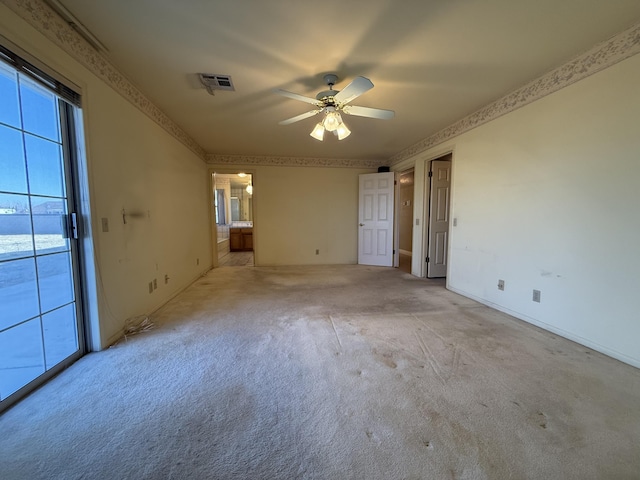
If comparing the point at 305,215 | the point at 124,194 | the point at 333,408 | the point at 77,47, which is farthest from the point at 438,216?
the point at 77,47

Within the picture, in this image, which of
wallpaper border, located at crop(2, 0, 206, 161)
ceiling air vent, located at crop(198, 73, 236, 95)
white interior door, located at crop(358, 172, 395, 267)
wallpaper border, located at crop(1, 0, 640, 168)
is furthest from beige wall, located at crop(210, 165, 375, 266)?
ceiling air vent, located at crop(198, 73, 236, 95)

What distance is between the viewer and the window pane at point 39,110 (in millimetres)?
1473

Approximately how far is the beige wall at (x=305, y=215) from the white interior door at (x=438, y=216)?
1.70 meters

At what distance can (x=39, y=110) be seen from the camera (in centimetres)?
157

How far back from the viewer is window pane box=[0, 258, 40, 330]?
135 cm

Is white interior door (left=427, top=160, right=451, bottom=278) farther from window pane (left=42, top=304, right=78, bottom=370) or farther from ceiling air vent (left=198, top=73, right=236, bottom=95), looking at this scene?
window pane (left=42, top=304, right=78, bottom=370)

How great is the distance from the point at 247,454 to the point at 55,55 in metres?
2.61

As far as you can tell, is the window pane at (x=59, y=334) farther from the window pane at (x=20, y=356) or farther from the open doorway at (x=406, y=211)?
the open doorway at (x=406, y=211)

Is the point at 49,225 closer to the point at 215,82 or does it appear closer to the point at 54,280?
the point at 54,280

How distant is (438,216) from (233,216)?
6781mm

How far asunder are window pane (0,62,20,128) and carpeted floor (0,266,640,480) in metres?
1.62

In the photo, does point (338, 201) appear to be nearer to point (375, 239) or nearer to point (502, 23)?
point (375, 239)

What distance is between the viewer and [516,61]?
81.2 inches

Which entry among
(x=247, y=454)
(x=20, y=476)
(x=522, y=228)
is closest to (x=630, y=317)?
(x=522, y=228)
